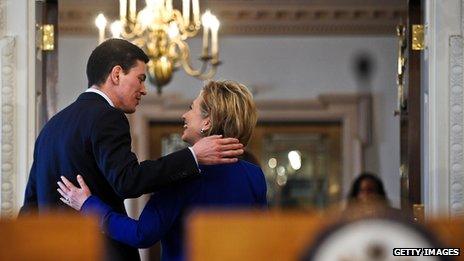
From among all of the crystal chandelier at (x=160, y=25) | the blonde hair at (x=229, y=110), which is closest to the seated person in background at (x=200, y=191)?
the blonde hair at (x=229, y=110)

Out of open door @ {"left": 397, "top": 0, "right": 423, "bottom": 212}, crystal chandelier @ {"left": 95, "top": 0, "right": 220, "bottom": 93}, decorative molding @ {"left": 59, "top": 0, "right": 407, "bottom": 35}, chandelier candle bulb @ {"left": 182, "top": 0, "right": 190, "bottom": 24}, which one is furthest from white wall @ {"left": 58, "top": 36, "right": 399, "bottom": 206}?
open door @ {"left": 397, "top": 0, "right": 423, "bottom": 212}

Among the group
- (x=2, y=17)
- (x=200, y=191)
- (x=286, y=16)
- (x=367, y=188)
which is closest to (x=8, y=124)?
(x=2, y=17)

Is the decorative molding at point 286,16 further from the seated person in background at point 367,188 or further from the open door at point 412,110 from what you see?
the open door at point 412,110

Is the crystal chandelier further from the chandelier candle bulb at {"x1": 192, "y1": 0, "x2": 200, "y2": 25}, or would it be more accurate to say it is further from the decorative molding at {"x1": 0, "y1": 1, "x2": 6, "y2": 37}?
the decorative molding at {"x1": 0, "y1": 1, "x2": 6, "y2": 37}

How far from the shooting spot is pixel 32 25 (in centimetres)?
398

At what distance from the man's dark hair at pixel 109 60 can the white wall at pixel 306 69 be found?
6017 mm

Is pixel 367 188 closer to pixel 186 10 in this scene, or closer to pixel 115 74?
pixel 186 10

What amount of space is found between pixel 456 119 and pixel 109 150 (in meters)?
1.69

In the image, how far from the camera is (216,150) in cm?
264

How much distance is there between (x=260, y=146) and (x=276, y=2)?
1.46 meters

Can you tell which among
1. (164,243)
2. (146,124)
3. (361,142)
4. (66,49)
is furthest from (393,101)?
(164,243)

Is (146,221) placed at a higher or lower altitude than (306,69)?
lower

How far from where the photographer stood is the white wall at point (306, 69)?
9102mm

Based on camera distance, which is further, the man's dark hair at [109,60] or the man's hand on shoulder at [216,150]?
the man's dark hair at [109,60]
